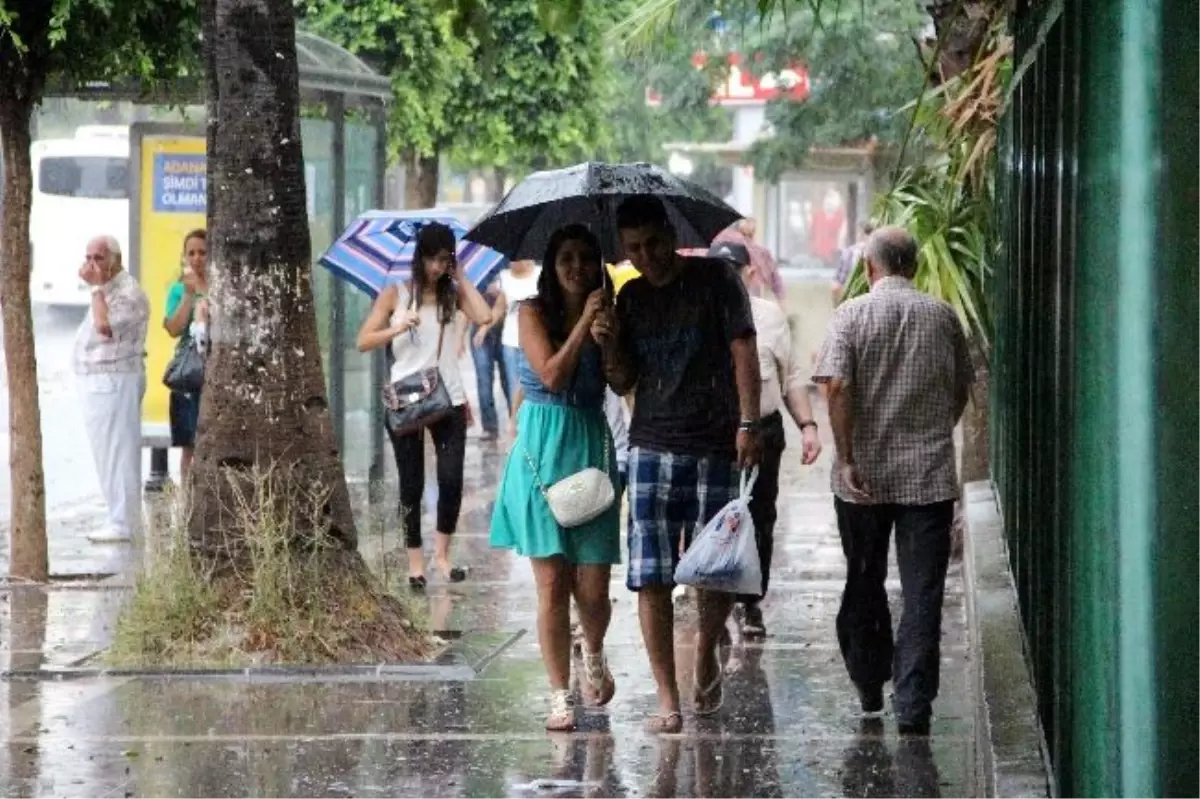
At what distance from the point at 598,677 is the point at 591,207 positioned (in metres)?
1.83

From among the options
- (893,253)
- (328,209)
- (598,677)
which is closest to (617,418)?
(598,677)

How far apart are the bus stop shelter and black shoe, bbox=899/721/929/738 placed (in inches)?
268

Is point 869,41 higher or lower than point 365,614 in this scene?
higher

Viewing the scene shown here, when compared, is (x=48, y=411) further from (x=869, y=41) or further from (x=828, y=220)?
(x=828, y=220)

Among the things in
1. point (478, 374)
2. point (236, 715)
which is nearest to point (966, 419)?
point (236, 715)

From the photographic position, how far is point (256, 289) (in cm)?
1000

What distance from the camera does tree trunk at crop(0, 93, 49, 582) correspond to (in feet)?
39.8

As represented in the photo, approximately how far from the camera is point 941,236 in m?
11.9

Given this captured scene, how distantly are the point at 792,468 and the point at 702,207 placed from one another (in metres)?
10.6

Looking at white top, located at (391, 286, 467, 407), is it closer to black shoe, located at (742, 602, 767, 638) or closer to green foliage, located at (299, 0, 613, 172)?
black shoe, located at (742, 602, 767, 638)

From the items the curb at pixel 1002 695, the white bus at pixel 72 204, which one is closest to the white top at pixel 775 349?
the curb at pixel 1002 695

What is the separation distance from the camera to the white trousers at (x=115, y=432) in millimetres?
14211

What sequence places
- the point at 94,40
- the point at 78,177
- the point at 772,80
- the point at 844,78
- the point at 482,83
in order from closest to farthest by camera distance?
the point at 94,40 → the point at 482,83 → the point at 844,78 → the point at 772,80 → the point at 78,177

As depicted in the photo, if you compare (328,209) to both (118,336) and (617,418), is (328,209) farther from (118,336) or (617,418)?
(617,418)
